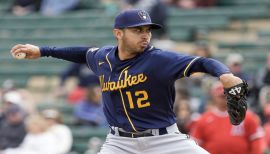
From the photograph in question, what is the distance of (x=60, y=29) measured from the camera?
13266 millimetres

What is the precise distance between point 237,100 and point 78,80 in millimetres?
6459

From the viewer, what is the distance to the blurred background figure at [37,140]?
9234 millimetres

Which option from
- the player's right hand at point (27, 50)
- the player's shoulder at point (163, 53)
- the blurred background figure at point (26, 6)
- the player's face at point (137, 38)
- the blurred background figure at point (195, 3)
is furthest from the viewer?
the blurred background figure at point (26, 6)

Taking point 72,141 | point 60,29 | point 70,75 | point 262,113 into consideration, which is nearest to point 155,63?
point 262,113

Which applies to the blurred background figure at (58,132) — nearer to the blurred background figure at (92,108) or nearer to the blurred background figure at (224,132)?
the blurred background figure at (92,108)

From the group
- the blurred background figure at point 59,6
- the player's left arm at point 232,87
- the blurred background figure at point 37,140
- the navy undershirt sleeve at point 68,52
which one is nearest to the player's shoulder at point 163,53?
the player's left arm at point 232,87

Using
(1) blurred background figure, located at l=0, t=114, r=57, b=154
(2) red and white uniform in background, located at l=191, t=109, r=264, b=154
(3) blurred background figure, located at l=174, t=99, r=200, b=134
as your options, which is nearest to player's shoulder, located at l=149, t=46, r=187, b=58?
(2) red and white uniform in background, located at l=191, t=109, r=264, b=154

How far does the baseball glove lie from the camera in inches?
194

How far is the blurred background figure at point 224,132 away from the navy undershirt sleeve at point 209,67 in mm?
2006

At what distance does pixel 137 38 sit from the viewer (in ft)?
18.5

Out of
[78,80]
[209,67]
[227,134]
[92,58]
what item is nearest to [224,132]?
[227,134]

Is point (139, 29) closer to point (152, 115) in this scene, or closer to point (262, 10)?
point (152, 115)

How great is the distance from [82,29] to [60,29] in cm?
45

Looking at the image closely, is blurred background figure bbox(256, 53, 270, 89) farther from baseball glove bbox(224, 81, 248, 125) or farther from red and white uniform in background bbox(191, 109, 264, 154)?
baseball glove bbox(224, 81, 248, 125)
